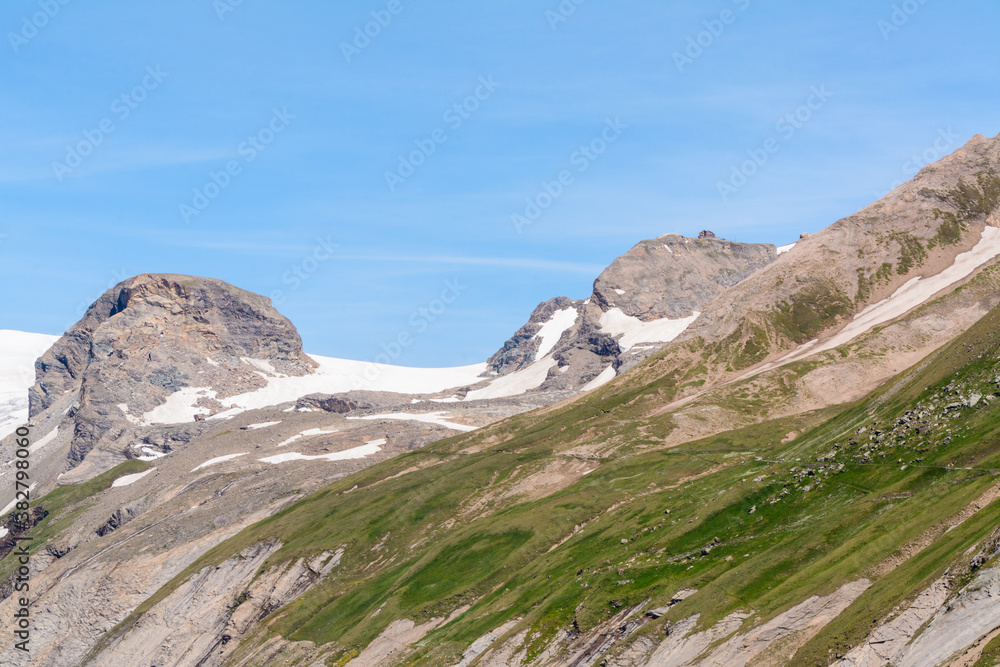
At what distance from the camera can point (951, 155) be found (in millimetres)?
190375

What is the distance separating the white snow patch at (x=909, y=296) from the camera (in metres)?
158

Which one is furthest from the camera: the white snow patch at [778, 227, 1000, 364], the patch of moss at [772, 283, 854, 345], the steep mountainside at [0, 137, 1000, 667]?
the patch of moss at [772, 283, 854, 345]

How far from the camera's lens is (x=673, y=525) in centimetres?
9281

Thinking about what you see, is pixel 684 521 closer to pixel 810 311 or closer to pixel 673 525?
pixel 673 525

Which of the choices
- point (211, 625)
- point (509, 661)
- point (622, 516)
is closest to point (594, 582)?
point (509, 661)

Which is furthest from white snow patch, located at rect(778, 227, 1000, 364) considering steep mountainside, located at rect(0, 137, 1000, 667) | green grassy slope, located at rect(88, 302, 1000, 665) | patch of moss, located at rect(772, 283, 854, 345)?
green grassy slope, located at rect(88, 302, 1000, 665)

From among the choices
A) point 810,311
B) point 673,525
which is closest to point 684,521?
point 673,525

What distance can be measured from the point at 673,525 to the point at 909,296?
8713 cm

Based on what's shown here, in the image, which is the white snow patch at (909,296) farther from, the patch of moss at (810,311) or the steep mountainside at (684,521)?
the patch of moss at (810,311)

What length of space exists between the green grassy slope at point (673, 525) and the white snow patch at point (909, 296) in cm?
3036

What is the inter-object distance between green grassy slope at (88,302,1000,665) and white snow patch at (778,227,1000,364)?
30359 mm

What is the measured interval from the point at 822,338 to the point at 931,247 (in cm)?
2586

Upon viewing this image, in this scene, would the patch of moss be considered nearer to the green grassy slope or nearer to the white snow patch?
the white snow patch

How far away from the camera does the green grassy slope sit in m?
65.7
